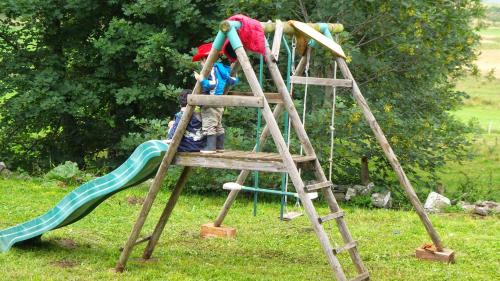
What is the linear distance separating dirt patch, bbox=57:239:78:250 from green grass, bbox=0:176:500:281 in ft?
0.03

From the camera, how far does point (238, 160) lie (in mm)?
7031

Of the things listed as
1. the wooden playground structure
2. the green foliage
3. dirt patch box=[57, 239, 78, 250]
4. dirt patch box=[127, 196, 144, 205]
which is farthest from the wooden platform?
the green foliage

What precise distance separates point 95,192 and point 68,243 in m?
1.12

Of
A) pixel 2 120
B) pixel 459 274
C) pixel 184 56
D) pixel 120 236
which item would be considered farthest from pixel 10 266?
pixel 2 120

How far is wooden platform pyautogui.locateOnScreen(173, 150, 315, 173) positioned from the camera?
271 inches

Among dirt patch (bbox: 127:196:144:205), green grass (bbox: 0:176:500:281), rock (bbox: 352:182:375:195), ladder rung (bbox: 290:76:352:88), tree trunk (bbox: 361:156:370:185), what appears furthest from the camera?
tree trunk (bbox: 361:156:370:185)

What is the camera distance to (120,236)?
9.03m

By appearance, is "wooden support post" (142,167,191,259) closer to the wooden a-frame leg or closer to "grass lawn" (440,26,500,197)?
the wooden a-frame leg

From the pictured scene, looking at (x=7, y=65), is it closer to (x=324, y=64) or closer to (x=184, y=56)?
(x=184, y=56)

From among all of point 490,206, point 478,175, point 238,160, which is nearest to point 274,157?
point 238,160

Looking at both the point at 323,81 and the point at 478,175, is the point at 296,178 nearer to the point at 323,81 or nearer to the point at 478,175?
the point at 323,81

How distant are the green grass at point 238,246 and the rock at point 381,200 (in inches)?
36.6

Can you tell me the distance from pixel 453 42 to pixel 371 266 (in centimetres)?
689

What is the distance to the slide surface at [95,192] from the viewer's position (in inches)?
292
